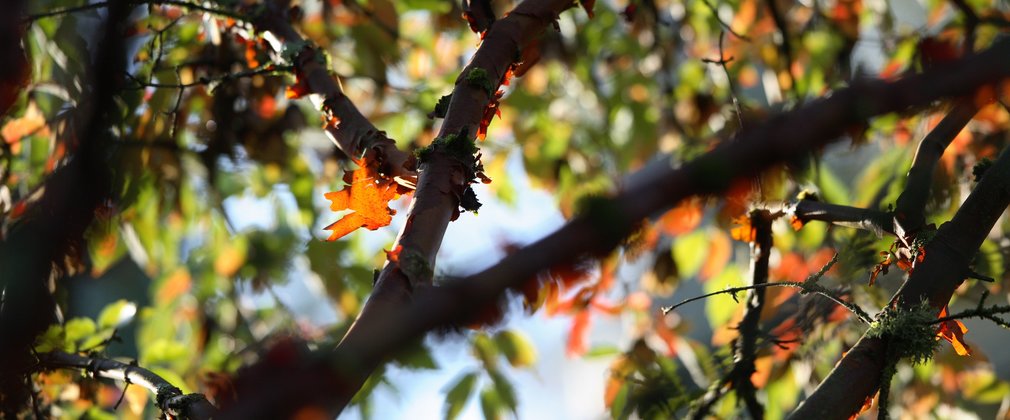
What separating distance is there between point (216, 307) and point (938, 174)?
169 centimetres

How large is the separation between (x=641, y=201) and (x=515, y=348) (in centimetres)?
138

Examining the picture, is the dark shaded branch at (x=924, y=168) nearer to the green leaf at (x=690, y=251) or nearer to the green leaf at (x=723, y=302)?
the green leaf at (x=723, y=302)

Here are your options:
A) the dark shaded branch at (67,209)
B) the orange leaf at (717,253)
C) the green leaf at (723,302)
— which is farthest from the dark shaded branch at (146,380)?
the orange leaf at (717,253)

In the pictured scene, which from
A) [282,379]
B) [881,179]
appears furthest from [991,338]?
[282,379]

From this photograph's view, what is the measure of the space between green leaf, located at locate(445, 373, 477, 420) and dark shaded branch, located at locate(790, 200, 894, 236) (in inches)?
34.9

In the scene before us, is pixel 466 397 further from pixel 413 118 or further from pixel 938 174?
pixel 938 174

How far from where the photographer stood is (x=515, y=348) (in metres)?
1.71

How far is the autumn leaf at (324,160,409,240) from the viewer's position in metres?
0.80

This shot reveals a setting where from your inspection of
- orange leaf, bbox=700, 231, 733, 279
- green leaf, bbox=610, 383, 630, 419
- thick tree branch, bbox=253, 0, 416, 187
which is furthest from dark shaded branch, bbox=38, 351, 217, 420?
orange leaf, bbox=700, 231, 733, 279

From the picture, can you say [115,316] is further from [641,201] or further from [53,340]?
[641,201]

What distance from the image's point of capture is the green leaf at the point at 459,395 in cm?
161

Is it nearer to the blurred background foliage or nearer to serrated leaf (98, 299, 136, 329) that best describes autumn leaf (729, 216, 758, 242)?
the blurred background foliage

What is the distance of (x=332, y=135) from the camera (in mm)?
900

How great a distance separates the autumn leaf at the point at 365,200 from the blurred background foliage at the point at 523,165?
238 millimetres
